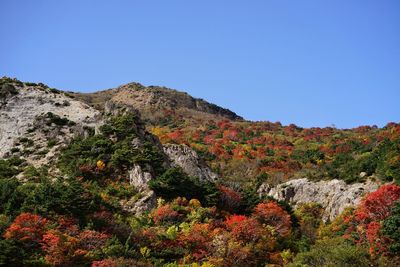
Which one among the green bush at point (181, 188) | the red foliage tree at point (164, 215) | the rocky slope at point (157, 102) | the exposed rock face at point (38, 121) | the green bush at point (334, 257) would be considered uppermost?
the rocky slope at point (157, 102)

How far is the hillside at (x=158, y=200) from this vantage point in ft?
109

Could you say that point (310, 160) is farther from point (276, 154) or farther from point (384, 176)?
point (384, 176)

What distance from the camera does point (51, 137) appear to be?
53.0 meters

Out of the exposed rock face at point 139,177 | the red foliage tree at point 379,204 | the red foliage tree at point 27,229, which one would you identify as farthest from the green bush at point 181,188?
the red foliage tree at point 379,204

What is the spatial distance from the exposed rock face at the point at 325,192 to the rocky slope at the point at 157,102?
53.3 metres

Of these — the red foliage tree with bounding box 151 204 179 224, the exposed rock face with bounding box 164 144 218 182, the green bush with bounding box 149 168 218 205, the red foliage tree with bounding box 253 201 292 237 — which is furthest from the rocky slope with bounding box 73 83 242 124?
the red foliage tree with bounding box 151 204 179 224

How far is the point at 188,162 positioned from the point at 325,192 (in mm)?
16760

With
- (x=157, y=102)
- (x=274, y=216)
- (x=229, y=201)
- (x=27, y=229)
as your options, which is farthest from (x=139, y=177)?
(x=157, y=102)

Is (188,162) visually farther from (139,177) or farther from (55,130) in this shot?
(55,130)

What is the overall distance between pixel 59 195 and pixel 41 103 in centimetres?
2628

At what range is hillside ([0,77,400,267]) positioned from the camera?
109 ft

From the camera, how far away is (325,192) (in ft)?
179

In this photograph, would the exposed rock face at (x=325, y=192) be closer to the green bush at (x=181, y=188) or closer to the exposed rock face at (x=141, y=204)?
the green bush at (x=181, y=188)

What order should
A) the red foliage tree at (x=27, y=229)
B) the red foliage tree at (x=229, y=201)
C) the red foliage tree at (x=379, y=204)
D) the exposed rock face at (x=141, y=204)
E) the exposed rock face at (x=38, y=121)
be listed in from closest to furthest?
the red foliage tree at (x=27, y=229), the red foliage tree at (x=379, y=204), the exposed rock face at (x=141, y=204), the red foliage tree at (x=229, y=201), the exposed rock face at (x=38, y=121)
